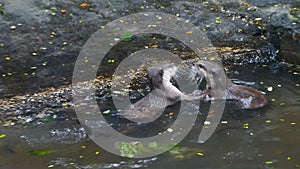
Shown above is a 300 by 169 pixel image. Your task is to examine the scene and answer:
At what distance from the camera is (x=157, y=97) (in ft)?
22.1

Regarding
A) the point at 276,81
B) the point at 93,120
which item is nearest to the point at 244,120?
the point at 276,81

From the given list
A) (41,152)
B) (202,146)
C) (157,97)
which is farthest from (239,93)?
(41,152)

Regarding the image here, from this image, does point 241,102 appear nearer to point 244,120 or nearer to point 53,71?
point 244,120

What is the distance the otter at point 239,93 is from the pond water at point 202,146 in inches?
4.3

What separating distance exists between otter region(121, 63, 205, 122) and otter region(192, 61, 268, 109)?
0.38 metres

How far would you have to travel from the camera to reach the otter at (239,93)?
6.57 m

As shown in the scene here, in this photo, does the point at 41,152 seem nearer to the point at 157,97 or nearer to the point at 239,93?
the point at 157,97

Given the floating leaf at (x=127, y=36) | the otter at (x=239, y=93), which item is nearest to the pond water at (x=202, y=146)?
the otter at (x=239, y=93)

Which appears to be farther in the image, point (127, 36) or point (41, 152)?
point (127, 36)

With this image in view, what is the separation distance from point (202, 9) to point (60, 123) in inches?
187

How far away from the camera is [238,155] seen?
530 centimetres

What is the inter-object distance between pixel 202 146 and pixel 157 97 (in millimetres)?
1392

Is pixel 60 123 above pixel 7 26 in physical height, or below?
below

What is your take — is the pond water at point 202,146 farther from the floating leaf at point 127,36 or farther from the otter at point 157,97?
the floating leaf at point 127,36
